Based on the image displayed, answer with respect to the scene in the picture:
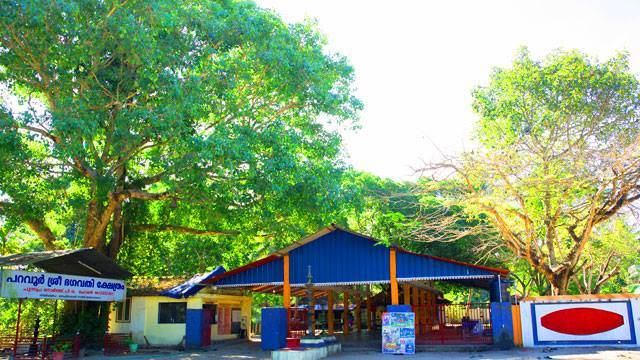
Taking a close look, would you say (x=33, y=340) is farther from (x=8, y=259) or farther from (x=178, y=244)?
(x=178, y=244)

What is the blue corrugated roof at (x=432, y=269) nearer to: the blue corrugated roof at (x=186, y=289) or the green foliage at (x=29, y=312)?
the blue corrugated roof at (x=186, y=289)

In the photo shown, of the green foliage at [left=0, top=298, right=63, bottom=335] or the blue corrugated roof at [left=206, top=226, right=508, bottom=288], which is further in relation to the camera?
the green foliage at [left=0, top=298, right=63, bottom=335]

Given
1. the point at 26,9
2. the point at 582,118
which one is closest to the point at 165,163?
the point at 26,9

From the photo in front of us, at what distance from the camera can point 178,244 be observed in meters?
28.8

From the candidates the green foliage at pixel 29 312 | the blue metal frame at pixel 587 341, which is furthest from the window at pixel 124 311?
the blue metal frame at pixel 587 341

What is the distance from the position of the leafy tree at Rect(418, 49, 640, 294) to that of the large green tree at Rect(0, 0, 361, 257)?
17.3 feet

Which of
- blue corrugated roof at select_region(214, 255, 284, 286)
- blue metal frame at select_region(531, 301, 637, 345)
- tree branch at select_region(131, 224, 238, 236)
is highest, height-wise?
tree branch at select_region(131, 224, 238, 236)

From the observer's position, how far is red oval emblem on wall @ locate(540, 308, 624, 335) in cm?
1623

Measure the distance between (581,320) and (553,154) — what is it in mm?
5313

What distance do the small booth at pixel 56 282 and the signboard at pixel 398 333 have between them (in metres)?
9.05

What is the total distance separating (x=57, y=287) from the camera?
597 inches

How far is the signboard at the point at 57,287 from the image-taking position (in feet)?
45.4

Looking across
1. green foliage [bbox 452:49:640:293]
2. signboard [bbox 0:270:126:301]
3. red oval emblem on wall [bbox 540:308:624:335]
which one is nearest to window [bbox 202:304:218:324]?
signboard [bbox 0:270:126:301]

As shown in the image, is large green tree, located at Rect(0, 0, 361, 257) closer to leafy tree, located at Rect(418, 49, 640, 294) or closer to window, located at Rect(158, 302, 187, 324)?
window, located at Rect(158, 302, 187, 324)
